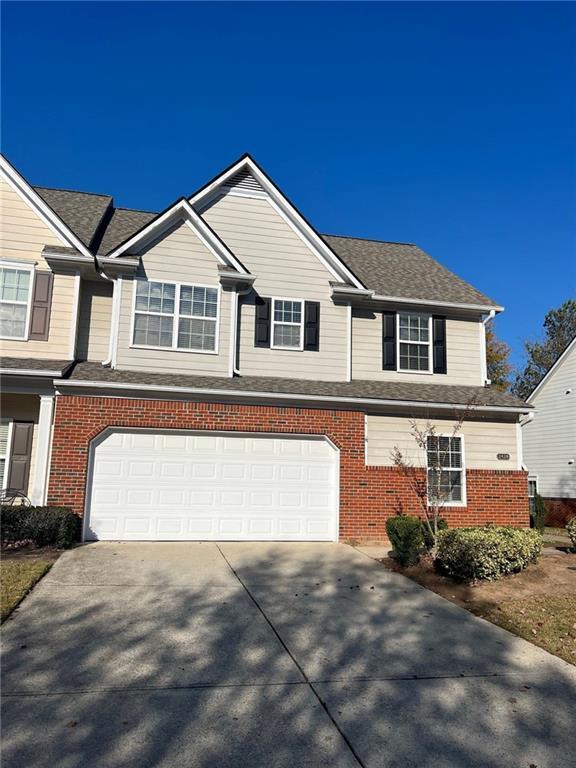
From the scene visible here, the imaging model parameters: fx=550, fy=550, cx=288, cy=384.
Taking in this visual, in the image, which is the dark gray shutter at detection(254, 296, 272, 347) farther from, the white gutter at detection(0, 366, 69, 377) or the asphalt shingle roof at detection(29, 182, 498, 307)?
the white gutter at detection(0, 366, 69, 377)

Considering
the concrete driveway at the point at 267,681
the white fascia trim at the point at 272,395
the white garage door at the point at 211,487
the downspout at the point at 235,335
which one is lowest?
the concrete driveway at the point at 267,681

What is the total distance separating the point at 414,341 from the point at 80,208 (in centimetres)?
1006

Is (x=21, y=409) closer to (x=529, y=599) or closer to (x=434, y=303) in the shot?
(x=434, y=303)

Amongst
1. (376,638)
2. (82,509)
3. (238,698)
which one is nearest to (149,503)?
(82,509)

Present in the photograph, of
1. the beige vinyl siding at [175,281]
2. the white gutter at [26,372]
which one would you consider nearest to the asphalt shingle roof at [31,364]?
the white gutter at [26,372]

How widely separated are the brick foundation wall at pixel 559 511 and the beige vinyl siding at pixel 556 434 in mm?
235

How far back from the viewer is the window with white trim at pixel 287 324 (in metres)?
13.7

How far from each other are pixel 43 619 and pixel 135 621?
104cm

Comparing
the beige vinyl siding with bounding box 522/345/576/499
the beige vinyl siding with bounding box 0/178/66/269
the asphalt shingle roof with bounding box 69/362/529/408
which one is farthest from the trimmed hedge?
the beige vinyl siding with bounding box 522/345/576/499

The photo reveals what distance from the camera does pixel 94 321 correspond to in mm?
13078

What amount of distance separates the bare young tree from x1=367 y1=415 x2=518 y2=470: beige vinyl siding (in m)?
0.10

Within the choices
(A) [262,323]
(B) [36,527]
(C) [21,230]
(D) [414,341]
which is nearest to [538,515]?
(D) [414,341]

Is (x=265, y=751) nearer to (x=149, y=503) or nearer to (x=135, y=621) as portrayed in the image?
(x=135, y=621)

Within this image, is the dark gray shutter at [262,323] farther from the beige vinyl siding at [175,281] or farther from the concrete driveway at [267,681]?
the concrete driveway at [267,681]
